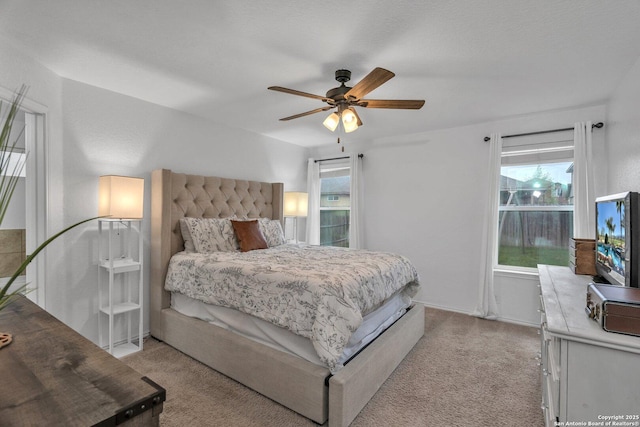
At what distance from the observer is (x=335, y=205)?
17.6ft

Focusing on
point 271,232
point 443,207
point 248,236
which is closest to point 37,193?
point 248,236

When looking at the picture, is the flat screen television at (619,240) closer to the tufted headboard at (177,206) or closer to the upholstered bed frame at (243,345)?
the upholstered bed frame at (243,345)

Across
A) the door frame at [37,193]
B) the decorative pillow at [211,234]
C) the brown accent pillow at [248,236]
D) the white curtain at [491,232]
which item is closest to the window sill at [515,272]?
the white curtain at [491,232]

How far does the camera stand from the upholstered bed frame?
6.21ft

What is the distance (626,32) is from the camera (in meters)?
1.94

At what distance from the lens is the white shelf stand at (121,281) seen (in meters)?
2.77

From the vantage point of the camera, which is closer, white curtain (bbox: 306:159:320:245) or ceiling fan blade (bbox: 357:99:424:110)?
ceiling fan blade (bbox: 357:99:424:110)

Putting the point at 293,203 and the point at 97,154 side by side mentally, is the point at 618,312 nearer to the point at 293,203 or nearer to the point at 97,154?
the point at 97,154

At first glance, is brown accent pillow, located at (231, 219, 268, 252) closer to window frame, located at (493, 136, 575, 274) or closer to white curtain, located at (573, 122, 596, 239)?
window frame, located at (493, 136, 575, 274)

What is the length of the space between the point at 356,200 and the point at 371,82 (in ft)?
9.44

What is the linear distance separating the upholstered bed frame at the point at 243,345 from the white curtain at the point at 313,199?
1.45 metres

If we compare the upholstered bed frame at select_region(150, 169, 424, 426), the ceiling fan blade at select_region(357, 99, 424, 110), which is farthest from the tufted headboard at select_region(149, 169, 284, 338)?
the ceiling fan blade at select_region(357, 99, 424, 110)

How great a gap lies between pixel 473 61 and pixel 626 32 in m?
0.88

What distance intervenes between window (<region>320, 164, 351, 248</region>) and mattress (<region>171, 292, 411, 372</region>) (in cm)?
234
